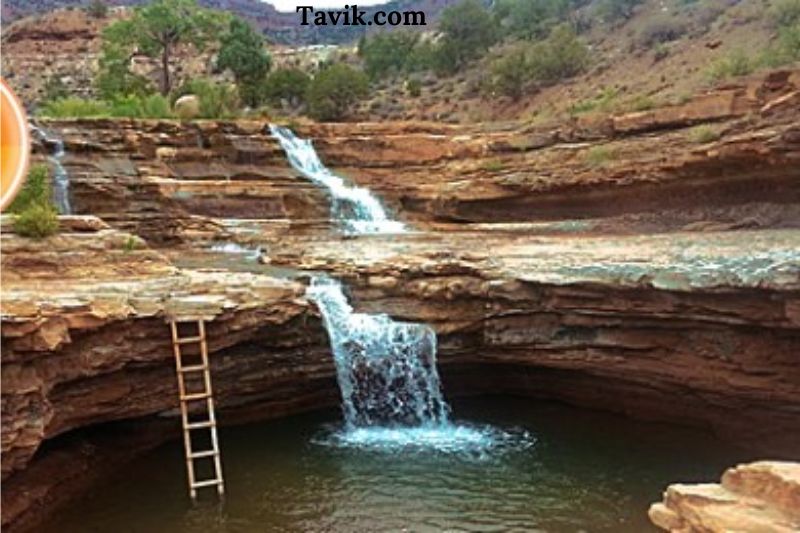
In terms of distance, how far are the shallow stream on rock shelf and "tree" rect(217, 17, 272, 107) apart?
2471cm

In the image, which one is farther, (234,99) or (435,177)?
(234,99)

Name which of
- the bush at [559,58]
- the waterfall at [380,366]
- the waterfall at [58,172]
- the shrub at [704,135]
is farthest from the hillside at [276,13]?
the waterfall at [380,366]

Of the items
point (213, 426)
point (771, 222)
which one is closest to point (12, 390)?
point (213, 426)

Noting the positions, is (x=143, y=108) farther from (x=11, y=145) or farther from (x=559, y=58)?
(x=11, y=145)

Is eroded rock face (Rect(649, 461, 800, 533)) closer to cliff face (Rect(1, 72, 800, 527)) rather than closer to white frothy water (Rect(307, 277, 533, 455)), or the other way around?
cliff face (Rect(1, 72, 800, 527))

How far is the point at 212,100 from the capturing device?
26719 millimetres

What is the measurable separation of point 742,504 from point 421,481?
4911 millimetres

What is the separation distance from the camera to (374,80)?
39594mm

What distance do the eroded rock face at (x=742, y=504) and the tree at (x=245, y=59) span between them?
3082cm

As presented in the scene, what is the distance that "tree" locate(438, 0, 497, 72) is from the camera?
37.5 meters

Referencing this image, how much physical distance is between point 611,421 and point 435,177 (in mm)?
9324

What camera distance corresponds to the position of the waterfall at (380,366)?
11391mm

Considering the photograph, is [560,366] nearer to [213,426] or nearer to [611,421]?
[611,421]

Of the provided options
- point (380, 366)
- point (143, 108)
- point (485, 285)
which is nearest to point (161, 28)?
point (143, 108)
